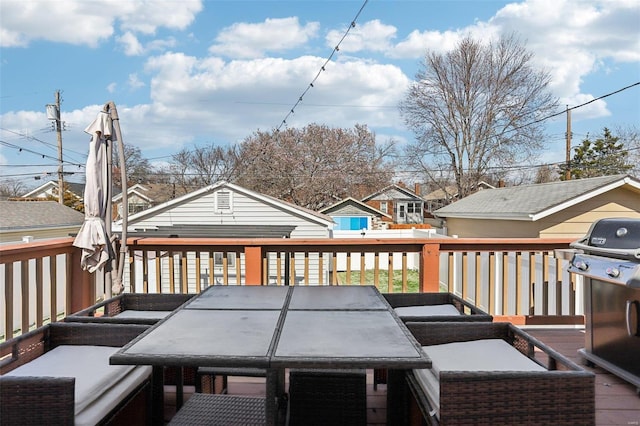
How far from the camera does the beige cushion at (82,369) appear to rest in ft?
5.46

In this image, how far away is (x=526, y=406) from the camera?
1477mm

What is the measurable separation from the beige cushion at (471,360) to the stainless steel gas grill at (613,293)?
28.7 inches

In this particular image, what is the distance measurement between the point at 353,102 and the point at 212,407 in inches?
936

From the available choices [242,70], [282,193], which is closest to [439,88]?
[242,70]

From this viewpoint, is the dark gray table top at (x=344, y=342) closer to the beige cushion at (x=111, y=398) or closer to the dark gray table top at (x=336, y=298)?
the dark gray table top at (x=336, y=298)

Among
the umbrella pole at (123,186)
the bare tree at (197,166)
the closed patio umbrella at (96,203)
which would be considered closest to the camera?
the closed patio umbrella at (96,203)

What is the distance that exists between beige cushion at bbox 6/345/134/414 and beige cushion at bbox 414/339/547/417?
126 cm

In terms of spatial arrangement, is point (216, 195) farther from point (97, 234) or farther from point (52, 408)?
point (52, 408)

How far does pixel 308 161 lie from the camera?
25.5 meters

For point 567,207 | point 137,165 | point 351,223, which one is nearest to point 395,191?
point 351,223

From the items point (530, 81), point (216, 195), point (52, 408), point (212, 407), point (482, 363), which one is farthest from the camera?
point (530, 81)

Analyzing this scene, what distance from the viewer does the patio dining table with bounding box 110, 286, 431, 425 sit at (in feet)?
4.72

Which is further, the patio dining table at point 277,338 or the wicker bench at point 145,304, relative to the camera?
the wicker bench at point 145,304

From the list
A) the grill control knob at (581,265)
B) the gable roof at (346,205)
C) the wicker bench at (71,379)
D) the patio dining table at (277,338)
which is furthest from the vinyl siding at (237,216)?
the gable roof at (346,205)
